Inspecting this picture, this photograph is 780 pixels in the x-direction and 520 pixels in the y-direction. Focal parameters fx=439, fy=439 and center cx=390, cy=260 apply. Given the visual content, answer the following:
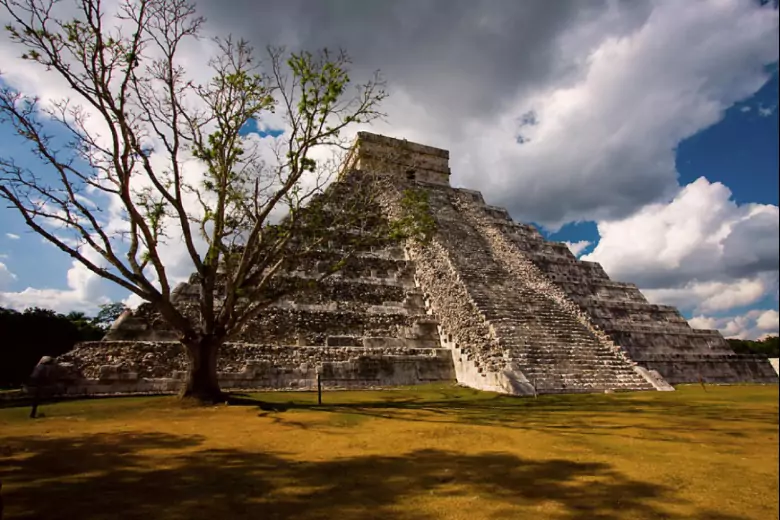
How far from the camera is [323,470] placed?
4254 mm

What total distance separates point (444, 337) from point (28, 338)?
19.7 meters

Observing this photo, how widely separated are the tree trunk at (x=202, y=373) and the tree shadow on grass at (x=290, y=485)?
147 inches

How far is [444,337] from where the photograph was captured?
14.1 metres

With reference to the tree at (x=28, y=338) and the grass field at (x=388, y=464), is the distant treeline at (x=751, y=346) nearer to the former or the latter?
the grass field at (x=388, y=464)

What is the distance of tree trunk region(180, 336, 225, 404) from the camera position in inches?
347

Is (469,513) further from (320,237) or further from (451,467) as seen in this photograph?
(320,237)

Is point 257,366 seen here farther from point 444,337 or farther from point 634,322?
point 634,322

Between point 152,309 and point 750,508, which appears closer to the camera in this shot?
point 750,508

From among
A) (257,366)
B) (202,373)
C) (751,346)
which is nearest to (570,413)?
(202,373)

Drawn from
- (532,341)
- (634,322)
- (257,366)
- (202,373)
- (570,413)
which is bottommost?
(570,413)

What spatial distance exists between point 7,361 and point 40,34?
1631cm

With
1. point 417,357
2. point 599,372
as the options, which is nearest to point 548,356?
point 599,372

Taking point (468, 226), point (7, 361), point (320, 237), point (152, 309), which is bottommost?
point (7, 361)

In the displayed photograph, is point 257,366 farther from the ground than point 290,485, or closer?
farther from the ground
